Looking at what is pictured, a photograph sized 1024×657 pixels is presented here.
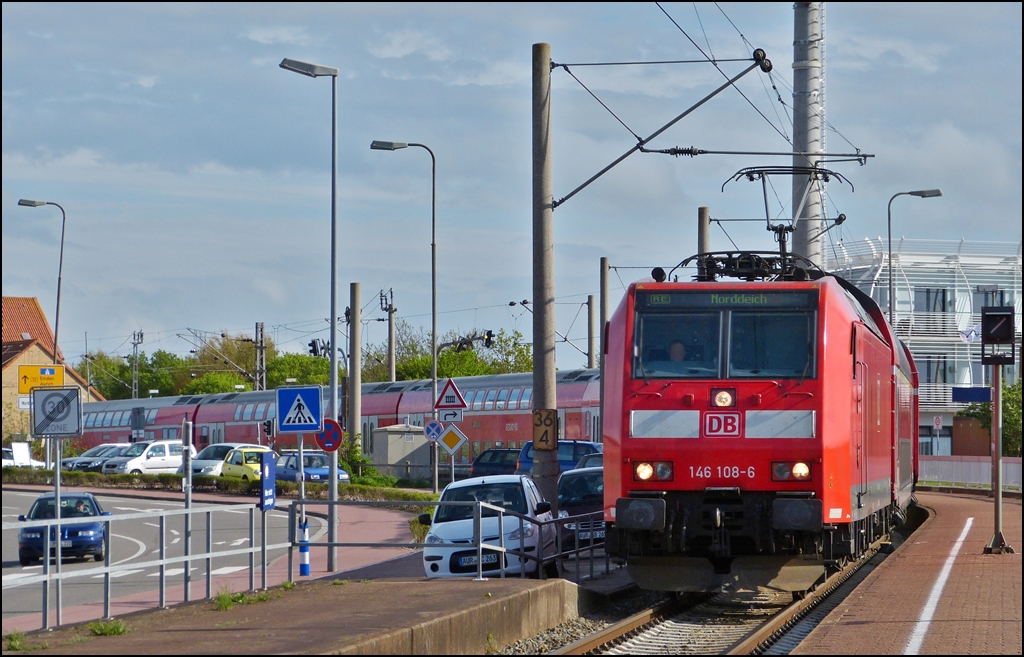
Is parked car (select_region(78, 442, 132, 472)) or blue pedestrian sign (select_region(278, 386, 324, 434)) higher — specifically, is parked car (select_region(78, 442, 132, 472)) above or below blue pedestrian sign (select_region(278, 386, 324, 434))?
below

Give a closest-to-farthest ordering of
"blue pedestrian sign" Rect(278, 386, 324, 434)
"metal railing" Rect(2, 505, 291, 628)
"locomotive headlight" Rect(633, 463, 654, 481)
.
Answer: "metal railing" Rect(2, 505, 291, 628)
"locomotive headlight" Rect(633, 463, 654, 481)
"blue pedestrian sign" Rect(278, 386, 324, 434)

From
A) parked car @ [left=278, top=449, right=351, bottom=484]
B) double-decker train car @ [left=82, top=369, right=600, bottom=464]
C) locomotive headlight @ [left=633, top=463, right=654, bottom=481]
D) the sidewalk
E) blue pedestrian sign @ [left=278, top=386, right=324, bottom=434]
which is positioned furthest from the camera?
parked car @ [left=278, top=449, right=351, bottom=484]

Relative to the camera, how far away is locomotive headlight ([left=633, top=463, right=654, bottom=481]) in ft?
45.0

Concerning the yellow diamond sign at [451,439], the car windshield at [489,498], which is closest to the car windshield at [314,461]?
the yellow diamond sign at [451,439]

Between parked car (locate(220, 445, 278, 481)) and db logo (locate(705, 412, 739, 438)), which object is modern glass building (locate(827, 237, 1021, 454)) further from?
db logo (locate(705, 412, 739, 438))

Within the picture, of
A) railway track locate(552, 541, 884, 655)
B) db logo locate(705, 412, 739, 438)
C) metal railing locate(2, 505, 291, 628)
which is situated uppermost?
db logo locate(705, 412, 739, 438)

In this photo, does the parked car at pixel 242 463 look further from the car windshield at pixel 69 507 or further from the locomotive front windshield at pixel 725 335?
the locomotive front windshield at pixel 725 335

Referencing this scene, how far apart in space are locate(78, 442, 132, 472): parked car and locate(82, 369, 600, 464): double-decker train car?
3.32 metres

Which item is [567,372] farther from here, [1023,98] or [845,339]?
[1023,98]

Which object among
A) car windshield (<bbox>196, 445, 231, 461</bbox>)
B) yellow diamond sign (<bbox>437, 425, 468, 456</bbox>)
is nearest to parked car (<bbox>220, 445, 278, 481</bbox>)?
car windshield (<bbox>196, 445, 231, 461</bbox>)

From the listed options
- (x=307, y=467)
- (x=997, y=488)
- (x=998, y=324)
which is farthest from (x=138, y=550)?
(x=998, y=324)

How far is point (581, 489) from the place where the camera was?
79.9 feet

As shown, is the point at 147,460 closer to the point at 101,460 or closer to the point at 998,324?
the point at 101,460

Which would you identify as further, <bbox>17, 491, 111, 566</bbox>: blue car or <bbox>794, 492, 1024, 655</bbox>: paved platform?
<bbox>17, 491, 111, 566</bbox>: blue car
